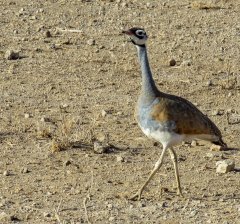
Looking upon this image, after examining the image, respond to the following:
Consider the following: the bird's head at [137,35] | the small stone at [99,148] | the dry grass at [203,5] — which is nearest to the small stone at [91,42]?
the dry grass at [203,5]

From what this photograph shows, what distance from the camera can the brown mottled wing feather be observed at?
8.02 m

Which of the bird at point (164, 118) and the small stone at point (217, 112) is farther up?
the bird at point (164, 118)

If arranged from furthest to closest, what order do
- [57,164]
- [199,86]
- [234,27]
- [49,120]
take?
[234,27] → [199,86] → [49,120] → [57,164]

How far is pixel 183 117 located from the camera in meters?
8.05

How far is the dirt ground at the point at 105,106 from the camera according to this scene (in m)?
8.09

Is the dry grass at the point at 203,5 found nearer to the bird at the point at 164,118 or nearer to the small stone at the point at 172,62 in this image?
the small stone at the point at 172,62

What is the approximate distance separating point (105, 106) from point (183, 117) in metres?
2.64

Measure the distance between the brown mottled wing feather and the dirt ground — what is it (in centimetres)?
54

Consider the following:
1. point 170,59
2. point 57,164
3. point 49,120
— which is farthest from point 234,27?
point 57,164

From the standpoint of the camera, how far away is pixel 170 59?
12.1 metres

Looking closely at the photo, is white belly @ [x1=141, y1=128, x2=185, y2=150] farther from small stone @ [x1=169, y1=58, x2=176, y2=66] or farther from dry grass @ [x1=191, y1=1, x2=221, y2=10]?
dry grass @ [x1=191, y1=1, x2=221, y2=10]

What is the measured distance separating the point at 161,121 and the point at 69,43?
194 inches

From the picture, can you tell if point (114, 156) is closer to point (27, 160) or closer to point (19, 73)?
point (27, 160)

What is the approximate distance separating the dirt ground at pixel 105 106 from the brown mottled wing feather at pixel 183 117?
539mm
